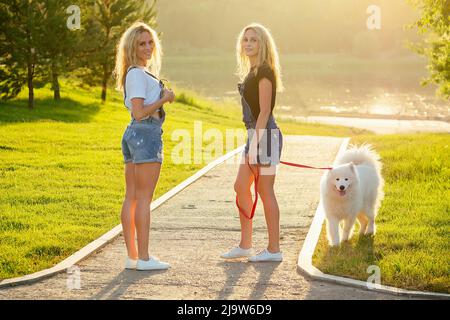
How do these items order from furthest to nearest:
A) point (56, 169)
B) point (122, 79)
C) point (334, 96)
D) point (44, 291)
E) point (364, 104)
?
1. point (334, 96)
2. point (364, 104)
3. point (56, 169)
4. point (122, 79)
5. point (44, 291)

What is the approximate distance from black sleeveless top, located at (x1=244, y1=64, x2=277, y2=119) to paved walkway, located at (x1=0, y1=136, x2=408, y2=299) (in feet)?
5.11

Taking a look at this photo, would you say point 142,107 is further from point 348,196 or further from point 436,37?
point 436,37

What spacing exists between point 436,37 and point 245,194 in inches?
756

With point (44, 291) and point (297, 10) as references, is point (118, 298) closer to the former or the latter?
point (44, 291)

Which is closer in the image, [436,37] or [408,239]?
[408,239]

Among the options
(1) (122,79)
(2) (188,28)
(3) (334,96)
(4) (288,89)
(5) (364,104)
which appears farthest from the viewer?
(2) (188,28)

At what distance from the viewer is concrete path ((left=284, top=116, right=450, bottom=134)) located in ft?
128

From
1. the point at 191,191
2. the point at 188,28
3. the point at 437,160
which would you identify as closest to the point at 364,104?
the point at 437,160

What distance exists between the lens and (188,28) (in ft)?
567

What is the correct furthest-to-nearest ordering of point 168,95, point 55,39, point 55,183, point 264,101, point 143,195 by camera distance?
point 55,39
point 55,183
point 264,101
point 143,195
point 168,95

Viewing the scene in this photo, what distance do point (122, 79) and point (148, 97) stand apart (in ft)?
1.06

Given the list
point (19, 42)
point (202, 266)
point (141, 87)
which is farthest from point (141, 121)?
point (19, 42)

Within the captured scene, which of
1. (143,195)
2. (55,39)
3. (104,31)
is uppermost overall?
(104,31)

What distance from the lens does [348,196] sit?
8.23 meters
